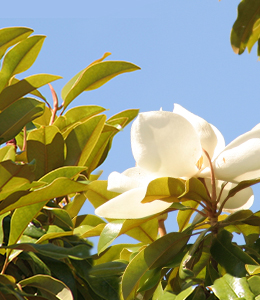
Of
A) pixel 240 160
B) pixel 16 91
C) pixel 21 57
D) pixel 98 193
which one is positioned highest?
pixel 21 57

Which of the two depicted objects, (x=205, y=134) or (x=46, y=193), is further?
(x=46, y=193)

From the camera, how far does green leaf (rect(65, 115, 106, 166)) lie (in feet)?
4.60

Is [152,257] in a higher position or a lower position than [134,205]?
lower

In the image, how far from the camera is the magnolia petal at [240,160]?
92 centimetres

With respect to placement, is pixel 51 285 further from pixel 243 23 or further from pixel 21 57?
pixel 243 23

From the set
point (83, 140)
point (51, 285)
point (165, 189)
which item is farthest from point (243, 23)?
point (51, 285)

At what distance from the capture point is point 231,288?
90 cm

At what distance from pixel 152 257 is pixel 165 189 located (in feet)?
0.61

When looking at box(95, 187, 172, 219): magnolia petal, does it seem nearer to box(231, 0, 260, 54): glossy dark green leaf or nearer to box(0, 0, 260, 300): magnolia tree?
box(0, 0, 260, 300): magnolia tree

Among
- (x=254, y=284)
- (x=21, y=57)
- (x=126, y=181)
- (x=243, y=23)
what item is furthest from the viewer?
(x=243, y=23)

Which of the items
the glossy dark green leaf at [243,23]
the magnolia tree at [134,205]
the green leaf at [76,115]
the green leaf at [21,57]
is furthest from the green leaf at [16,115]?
the glossy dark green leaf at [243,23]

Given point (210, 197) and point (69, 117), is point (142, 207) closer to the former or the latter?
point (210, 197)

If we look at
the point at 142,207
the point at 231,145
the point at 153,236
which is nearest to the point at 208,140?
the point at 231,145

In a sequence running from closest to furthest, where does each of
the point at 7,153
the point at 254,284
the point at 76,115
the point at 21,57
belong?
the point at 254,284 < the point at 7,153 < the point at 21,57 < the point at 76,115
